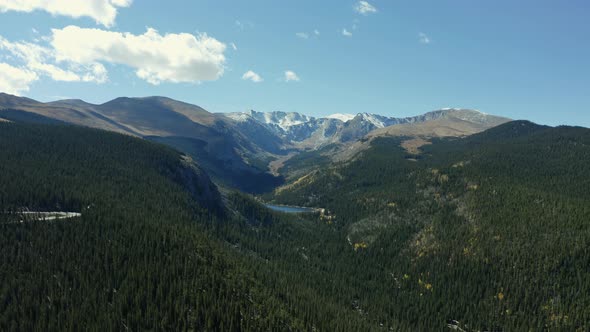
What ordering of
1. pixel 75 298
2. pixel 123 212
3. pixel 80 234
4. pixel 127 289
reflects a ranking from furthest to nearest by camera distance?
pixel 123 212
pixel 80 234
pixel 127 289
pixel 75 298

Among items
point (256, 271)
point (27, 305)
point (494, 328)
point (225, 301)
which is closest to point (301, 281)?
point (256, 271)

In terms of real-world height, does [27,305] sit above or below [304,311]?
above

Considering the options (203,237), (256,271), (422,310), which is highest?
(203,237)

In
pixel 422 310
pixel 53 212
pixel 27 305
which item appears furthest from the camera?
pixel 422 310

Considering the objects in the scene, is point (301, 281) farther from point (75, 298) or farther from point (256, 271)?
point (75, 298)

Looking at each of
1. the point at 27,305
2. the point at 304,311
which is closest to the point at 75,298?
the point at 27,305

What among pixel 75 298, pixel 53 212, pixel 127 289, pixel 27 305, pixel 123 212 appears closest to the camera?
pixel 27 305

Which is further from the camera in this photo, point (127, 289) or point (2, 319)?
point (127, 289)

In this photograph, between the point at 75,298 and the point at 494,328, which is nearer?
the point at 75,298

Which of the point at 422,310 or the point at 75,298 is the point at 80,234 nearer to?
the point at 75,298
